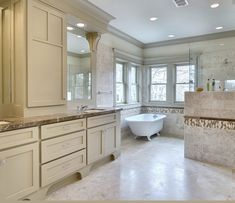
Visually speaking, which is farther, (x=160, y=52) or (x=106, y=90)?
(x=160, y=52)

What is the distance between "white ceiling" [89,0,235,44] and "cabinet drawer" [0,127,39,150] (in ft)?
7.66

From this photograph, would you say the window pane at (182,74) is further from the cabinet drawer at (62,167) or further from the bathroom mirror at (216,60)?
the cabinet drawer at (62,167)

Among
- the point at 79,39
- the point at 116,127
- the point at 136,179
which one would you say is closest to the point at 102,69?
the point at 79,39

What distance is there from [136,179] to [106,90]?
2.33m

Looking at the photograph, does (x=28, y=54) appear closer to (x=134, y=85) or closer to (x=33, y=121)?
(x=33, y=121)

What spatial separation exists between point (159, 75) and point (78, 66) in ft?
10.4

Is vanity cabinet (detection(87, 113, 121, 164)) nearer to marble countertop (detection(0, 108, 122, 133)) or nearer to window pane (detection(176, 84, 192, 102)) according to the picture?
marble countertop (detection(0, 108, 122, 133))

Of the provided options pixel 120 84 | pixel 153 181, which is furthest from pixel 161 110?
pixel 153 181

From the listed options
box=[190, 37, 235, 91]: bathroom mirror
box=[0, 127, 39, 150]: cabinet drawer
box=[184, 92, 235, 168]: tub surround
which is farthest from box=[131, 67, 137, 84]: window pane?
box=[0, 127, 39, 150]: cabinet drawer

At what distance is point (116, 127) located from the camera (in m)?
3.85

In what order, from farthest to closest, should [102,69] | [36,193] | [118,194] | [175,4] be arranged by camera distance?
[102,69], [175,4], [118,194], [36,193]

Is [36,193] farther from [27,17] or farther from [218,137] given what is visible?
[218,137]

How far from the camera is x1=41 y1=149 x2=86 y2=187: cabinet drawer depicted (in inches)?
94.3

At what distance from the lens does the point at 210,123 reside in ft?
11.9
